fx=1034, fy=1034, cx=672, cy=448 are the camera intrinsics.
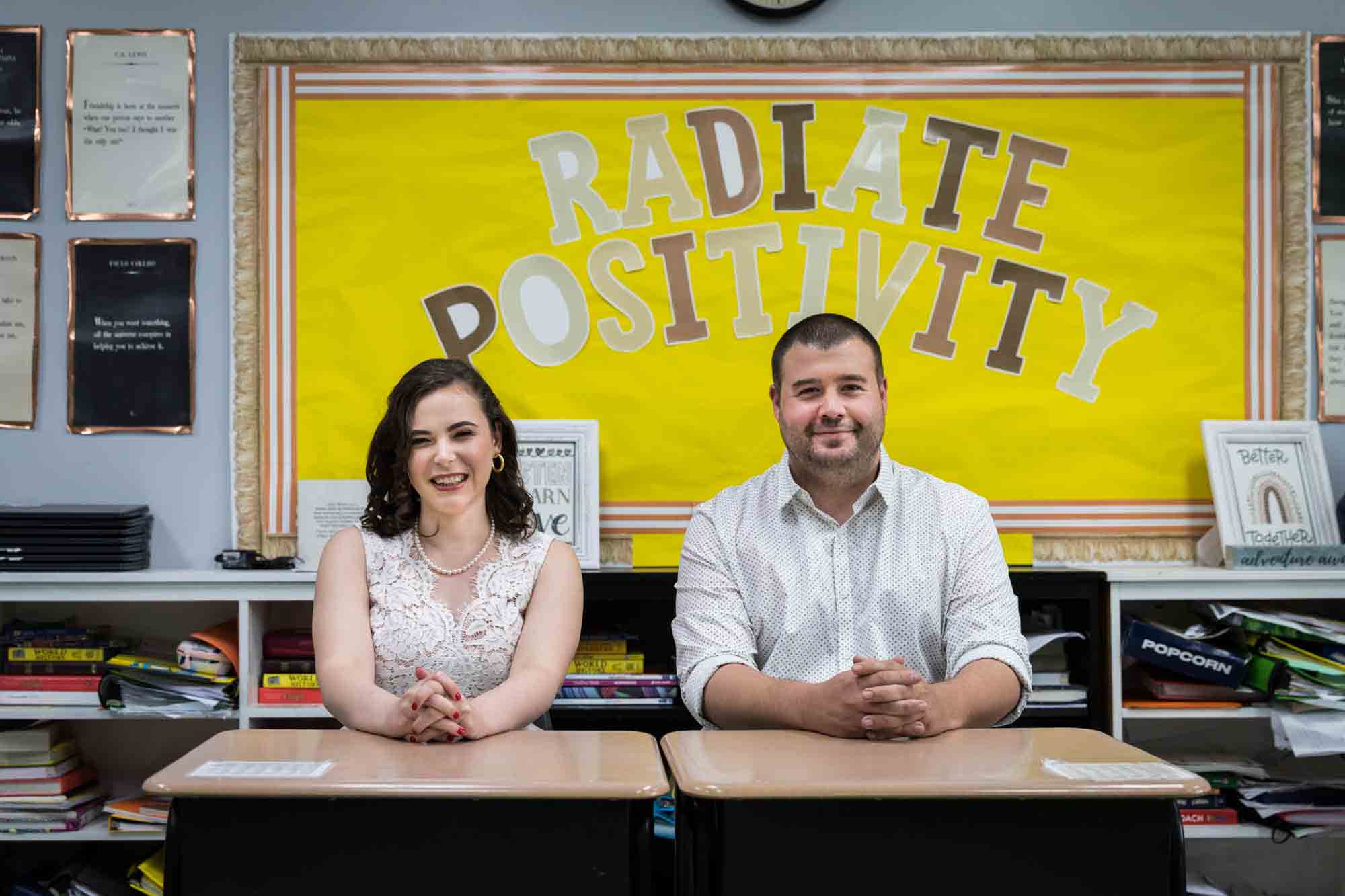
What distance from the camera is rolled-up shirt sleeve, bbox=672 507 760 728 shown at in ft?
6.55

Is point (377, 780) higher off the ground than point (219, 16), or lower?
lower

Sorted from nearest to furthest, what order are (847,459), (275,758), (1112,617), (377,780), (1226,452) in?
(377,780), (275,758), (847,459), (1112,617), (1226,452)

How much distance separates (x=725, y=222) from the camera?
2939 mm

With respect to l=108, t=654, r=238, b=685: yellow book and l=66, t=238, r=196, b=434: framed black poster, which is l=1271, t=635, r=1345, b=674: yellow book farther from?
l=66, t=238, r=196, b=434: framed black poster

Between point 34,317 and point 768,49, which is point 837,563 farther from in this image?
point 34,317

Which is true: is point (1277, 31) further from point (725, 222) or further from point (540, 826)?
point (540, 826)

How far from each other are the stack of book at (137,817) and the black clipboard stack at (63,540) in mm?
608

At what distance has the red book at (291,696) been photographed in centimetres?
260

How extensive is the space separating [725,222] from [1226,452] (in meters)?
1.51

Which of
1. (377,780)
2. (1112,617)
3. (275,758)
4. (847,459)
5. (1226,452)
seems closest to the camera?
(377,780)

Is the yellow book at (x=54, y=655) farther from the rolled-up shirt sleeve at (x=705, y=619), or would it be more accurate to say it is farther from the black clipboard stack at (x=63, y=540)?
the rolled-up shirt sleeve at (x=705, y=619)

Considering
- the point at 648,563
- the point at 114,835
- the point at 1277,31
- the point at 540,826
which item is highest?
the point at 1277,31

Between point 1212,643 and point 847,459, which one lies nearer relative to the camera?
point 847,459

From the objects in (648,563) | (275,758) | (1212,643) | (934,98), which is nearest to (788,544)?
(648,563)
